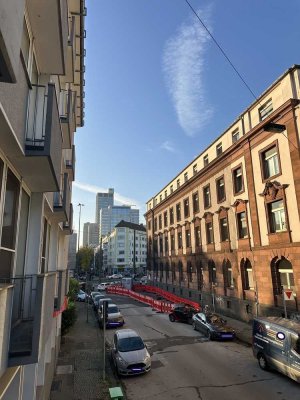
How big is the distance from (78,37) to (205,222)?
23.1 metres

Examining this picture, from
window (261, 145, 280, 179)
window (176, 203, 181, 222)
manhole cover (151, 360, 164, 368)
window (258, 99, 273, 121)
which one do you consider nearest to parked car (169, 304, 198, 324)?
manhole cover (151, 360, 164, 368)

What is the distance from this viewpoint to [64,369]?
13703 millimetres

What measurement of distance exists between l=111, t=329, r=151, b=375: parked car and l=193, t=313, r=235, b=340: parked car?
20.0 feet

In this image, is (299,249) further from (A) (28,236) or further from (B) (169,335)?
(A) (28,236)

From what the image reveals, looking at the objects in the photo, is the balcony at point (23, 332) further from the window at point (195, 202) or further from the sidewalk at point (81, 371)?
the window at point (195, 202)

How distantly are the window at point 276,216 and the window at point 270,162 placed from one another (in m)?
2.08

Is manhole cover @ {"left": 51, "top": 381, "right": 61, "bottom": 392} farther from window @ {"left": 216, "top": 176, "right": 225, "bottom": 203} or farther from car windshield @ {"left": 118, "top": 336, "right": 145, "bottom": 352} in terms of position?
window @ {"left": 216, "top": 176, "right": 225, "bottom": 203}

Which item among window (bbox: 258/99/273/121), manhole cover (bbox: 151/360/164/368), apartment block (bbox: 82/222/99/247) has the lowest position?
manhole cover (bbox: 151/360/164/368)

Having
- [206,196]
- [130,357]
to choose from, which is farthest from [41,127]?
[206,196]

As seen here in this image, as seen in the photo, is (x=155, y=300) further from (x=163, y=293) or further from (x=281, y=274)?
(x=281, y=274)

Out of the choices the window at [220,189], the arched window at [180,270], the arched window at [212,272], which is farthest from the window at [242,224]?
the arched window at [180,270]

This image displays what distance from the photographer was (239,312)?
81.6 feet

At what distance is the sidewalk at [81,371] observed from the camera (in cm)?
1105

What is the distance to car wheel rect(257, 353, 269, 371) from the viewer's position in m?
13.0
